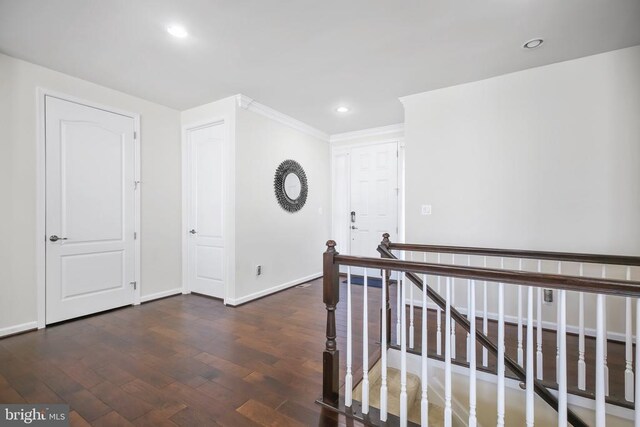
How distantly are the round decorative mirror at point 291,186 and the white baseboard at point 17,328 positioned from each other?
9.23 ft

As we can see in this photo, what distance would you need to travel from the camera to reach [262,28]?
7.16ft

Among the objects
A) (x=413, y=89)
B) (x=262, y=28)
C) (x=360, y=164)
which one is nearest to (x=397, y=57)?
(x=413, y=89)

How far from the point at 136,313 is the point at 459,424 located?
326cm

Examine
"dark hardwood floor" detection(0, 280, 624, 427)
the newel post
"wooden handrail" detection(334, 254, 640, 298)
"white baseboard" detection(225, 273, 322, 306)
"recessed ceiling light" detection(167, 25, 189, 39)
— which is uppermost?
"recessed ceiling light" detection(167, 25, 189, 39)

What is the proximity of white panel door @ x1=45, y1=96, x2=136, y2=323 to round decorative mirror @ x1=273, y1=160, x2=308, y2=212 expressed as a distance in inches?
70.6

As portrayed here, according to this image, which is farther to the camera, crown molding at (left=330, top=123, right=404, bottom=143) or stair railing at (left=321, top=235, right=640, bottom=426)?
crown molding at (left=330, top=123, right=404, bottom=143)

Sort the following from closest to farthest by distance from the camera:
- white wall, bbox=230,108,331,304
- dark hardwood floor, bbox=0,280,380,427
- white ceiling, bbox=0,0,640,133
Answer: dark hardwood floor, bbox=0,280,380,427 → white ceiling, bbox=0,0,640,133 → white wall, bbox=230,108,331,304

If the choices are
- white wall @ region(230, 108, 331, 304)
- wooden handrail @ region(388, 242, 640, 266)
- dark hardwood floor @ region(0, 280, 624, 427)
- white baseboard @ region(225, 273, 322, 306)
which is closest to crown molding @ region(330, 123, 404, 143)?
white wall @ region(230, 108, 331, 304)

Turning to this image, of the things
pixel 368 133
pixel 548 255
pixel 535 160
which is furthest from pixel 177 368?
pixel 368 133

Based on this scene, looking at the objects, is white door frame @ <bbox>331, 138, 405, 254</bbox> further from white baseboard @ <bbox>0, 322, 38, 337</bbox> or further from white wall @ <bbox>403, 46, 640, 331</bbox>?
white baseboard @ <bbox>0, 322, 38, 337</bbox>

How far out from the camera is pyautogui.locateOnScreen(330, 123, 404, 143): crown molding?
4.61 meters

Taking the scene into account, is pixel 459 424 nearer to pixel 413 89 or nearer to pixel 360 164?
pixel 413 89

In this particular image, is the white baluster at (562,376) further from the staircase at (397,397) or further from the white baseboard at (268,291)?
the white baseboard at (268,291)

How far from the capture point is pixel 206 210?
12.5 ft
